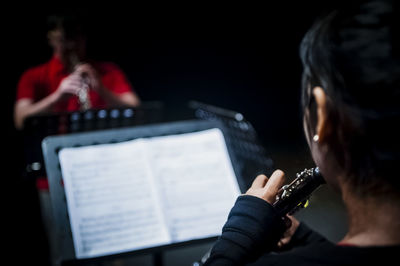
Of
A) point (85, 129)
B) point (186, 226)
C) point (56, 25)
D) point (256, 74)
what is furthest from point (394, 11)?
point (256, 74)

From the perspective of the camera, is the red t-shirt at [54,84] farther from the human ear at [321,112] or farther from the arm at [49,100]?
the human ear at [321,112]

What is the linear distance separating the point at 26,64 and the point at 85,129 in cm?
177

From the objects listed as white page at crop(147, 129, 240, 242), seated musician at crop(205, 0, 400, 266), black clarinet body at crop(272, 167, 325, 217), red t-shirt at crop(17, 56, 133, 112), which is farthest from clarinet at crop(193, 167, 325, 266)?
red t-shirt at crop(17, 56, 133, 112)

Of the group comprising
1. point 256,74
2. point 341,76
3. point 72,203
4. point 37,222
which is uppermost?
point 256,74

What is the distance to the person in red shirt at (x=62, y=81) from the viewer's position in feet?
7.43

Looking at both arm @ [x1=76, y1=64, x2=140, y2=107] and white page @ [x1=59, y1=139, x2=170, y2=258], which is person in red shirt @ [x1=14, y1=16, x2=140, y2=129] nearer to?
arm @ [x1=76, y1=64, x2=140, y2=107]

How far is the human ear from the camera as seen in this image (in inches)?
26.0

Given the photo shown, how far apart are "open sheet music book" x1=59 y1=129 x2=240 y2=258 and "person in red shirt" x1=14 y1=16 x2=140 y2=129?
0.94 meters

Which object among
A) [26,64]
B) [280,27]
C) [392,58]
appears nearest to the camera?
[392,58]

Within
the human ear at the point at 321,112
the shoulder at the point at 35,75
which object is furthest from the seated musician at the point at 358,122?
the shoulder at the point at 35,75

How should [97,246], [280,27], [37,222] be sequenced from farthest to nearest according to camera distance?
[280,27]
[37,222]
[97,246]

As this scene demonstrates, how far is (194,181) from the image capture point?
1364mm

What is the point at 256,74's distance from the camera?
4582mm

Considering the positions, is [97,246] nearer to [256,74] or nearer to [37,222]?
[37,222]
